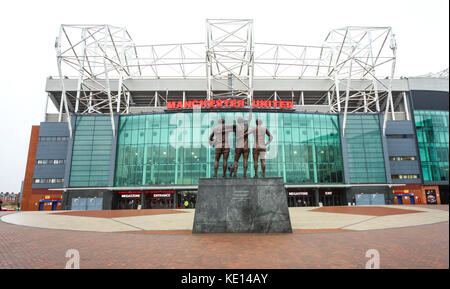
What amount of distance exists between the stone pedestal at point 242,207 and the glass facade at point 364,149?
39.0m

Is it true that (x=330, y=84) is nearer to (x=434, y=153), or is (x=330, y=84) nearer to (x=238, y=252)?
(x=434, y=153)

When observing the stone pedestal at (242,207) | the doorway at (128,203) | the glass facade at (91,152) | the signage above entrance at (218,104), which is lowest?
the doorway at (128,203)

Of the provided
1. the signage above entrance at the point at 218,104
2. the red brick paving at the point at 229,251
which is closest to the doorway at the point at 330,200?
the signage above entrance at the point at 218,104

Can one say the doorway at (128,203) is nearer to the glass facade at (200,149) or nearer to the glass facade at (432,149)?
the glass facade at (200,149)

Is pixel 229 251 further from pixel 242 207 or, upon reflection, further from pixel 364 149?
pixel 364 149

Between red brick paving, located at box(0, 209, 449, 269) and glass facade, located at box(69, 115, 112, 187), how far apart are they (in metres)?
36.3

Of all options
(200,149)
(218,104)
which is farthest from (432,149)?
(200,149)

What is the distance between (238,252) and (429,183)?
5919cm

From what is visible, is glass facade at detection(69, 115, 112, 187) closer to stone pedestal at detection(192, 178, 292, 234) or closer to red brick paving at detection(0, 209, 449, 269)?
red brick paving at detection(0, 209, 449, 269)

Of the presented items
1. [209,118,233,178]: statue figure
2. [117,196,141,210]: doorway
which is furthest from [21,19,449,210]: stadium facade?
[209,118,233,178]: statue figure

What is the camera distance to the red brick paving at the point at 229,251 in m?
7.04

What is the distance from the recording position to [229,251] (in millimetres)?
8539
